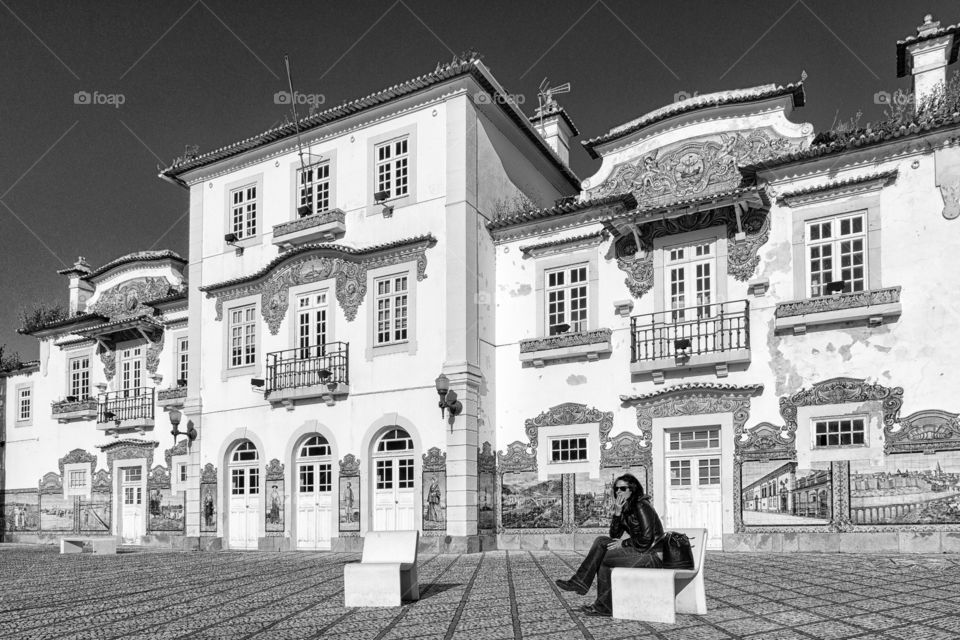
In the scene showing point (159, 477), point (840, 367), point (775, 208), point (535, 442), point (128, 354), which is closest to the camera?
point (840, 367)

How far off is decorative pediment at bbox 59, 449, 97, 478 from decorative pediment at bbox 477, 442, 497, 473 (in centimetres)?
1410

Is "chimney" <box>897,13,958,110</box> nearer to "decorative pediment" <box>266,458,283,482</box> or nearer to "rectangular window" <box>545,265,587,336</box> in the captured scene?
"rectangular window" <box>545,265,587,336</box>

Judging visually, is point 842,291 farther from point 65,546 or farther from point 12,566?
point 65,546

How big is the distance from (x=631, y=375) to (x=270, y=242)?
383 inches

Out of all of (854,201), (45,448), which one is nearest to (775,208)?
(854,201)

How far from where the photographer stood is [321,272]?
20875 mm

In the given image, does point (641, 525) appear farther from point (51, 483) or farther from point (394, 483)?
point (51, 483)

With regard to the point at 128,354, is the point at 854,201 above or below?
above

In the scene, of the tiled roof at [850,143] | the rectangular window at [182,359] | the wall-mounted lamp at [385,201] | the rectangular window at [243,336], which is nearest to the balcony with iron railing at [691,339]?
the tiled roof at [850,143]

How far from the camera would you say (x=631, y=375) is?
57.9 ft

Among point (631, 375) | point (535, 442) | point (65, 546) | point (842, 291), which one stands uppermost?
point (842, 291)

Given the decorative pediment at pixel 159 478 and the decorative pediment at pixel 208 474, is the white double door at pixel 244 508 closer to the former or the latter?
the decorative pediment at pixel 208 474

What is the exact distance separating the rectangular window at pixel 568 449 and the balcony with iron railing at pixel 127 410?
12650mm

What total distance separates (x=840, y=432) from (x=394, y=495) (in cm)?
904
